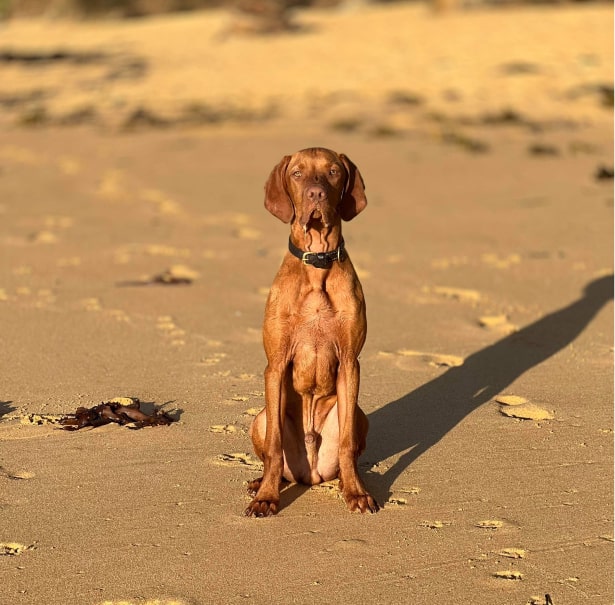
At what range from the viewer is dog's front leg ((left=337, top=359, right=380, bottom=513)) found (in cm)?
495

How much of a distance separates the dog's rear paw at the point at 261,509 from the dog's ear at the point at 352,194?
132cm

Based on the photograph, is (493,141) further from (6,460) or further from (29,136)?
(6,460)

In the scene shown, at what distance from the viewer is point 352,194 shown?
5.00 meters

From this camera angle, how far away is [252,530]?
4.76 meters

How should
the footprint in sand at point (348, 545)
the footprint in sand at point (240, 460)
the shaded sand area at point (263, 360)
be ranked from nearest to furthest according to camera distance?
the shaded sand area at point (263, 360)
the footprint in sand at point (348, 545)
the footprint in sand at point (240, 460)

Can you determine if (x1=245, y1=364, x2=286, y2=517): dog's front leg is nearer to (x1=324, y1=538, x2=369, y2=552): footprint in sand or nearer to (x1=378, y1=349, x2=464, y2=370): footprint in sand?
(x1=324, y1=538, x2=369, y2=552): footprint in sand

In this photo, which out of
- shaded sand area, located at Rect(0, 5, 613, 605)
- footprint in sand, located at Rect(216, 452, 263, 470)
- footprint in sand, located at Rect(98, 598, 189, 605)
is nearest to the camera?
footprint in sand, located at Rect(98, 598, 189, 605)

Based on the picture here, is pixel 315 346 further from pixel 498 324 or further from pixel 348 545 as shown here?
pixel 498 324

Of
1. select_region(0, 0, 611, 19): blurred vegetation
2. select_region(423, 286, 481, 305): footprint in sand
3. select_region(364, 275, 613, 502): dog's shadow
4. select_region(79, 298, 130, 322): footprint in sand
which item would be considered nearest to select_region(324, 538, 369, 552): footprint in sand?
select_region(364, 275, 613, 502): dog's shadow

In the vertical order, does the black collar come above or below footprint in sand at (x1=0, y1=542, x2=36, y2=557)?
above

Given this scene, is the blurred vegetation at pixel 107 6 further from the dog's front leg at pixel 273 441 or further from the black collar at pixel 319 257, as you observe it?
the dog's front leg at pixel 273 441

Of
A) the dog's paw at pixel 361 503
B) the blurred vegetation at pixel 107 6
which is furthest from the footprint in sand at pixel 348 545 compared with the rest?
the blurred vegetation at pixel 107 6

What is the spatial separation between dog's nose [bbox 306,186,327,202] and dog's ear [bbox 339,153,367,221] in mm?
A: 286

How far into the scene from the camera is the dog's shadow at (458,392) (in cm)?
573
